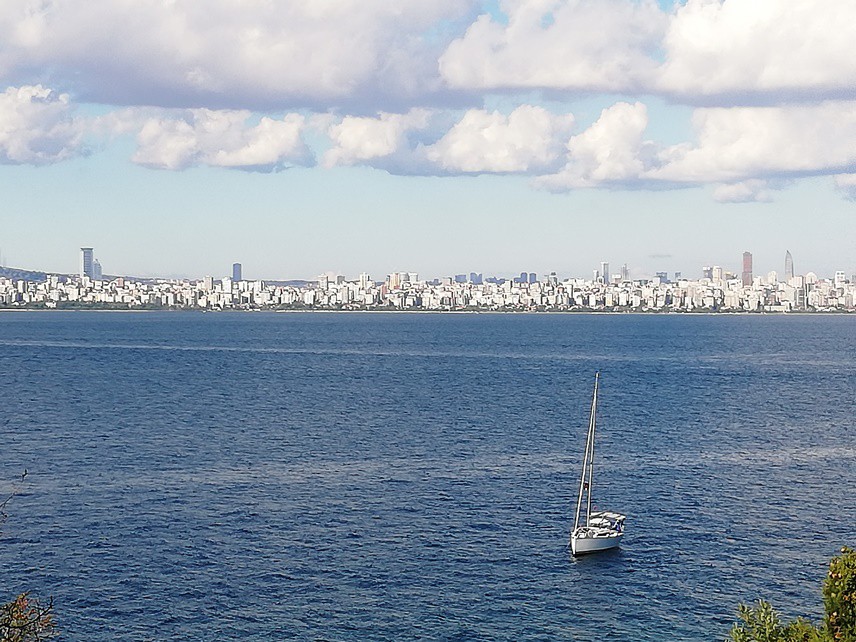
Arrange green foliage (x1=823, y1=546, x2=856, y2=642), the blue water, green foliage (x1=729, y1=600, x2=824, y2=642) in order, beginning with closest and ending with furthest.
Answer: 1. green foliage (x1=823, y1=546, x2=856, y2=642)
2. green foliage (x1=729, y1=600, x2=824, y2=642)
3. the blue water

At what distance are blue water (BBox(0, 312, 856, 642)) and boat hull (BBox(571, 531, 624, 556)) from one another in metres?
0.76

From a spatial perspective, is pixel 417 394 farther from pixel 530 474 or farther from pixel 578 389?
pixel 530 474

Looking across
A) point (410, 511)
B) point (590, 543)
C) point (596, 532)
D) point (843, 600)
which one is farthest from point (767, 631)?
point (410, 511)

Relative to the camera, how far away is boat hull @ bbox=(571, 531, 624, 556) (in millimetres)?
49656

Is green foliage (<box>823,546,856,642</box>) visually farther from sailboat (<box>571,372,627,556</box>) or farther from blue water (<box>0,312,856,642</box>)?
sailboat (<box>571,372,627,556</box>)

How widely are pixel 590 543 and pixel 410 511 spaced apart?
1071 centimetres

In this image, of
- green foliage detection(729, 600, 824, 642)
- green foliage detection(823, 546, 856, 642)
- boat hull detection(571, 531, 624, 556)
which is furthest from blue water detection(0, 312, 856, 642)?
green foliage detection(823, 546, 856, 642)

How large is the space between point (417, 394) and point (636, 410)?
2421cm

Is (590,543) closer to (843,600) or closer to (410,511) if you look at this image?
(410,511)

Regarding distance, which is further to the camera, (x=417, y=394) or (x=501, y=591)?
(x=417, y=394)

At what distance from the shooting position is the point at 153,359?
525ft

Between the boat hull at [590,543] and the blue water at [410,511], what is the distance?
760mm

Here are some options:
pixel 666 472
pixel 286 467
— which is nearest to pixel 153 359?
pixel 286 467

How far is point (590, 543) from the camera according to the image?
1956 inches
